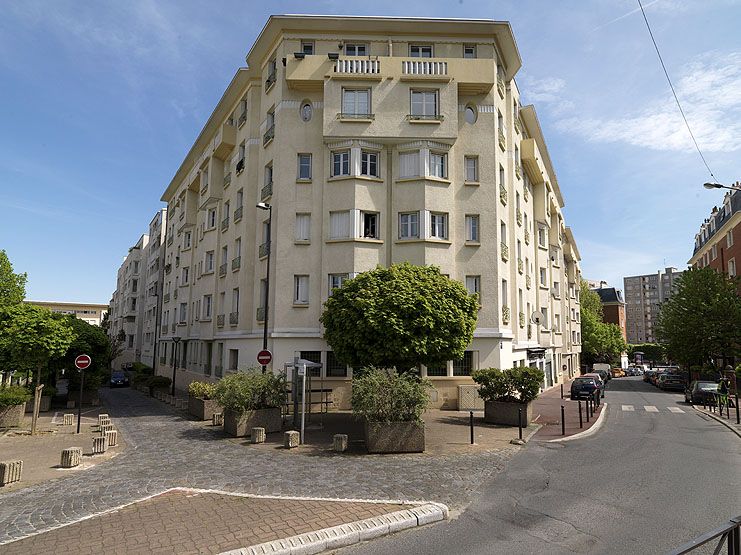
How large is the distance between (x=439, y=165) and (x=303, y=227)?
757 centimetres

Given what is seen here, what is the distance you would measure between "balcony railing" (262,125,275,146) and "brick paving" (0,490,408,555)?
793 inches

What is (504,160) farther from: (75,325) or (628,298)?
(628,298)

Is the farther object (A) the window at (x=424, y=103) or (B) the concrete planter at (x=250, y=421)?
(A) the window at (x=424, y=103)

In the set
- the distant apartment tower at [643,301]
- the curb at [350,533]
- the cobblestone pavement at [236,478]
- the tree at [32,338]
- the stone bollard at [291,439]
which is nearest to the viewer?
the curb at [350,533]

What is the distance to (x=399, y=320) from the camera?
54.3 feet

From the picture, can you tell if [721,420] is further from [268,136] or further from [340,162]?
[268,136]

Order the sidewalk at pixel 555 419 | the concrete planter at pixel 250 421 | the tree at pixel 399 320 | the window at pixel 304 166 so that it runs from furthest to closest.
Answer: the window at pixel 304 166
the tree at pixel 399 320
the sidewalk at pixel 555 419
the concrete planter at pixel 250 421

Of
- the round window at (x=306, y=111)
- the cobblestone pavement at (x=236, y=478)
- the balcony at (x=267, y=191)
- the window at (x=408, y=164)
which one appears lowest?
the cobblestone pavement at (x=236, y=478)

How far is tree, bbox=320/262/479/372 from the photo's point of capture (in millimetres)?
16609

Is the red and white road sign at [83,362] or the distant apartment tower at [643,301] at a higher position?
the distant apartment tower at [643,301]

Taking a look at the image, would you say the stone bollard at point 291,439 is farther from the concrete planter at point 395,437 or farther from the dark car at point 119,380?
the dark car at point 119,380

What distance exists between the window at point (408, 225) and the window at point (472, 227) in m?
2.69

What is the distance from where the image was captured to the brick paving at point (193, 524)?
693cm

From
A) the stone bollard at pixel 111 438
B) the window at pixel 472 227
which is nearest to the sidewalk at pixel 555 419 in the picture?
the window at pixel 472 227
